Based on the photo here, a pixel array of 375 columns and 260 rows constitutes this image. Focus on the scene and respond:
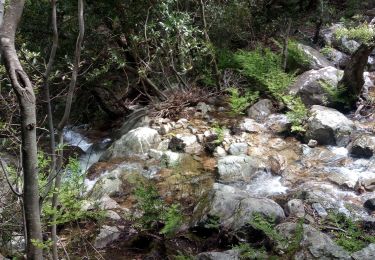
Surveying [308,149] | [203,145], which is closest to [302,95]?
[308,149]

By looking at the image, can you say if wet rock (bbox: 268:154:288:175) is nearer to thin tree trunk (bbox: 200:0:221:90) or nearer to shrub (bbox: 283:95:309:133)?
shrub (bbox: 283:95:309:133)

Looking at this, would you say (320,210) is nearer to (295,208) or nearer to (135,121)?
(295,208)

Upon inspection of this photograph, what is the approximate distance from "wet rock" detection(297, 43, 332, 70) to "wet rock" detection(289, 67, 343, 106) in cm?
71

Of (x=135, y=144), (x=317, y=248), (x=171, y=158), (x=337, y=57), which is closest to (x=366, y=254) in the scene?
(x=317, y=248)

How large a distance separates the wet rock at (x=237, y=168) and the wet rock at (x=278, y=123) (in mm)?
1320

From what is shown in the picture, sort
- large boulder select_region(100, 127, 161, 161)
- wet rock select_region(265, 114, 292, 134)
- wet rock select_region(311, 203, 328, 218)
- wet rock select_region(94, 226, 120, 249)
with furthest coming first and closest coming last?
wet rock select_region(265, 114, 292, 134)
large boulder select_region(100, 127, 161, 161)
wet rock select_region(311, 203, 328, 218)
wet rock select_region(94, 226, 120, 249)

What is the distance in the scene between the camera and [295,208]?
5.56 metres

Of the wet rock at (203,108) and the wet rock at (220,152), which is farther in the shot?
the wet rock at (203,108)

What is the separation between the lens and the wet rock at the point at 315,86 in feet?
28.8

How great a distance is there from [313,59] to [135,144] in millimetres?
4888

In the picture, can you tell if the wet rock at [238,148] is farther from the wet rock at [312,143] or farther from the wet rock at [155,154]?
the wet rock at [155,154]

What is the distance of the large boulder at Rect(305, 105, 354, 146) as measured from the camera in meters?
7.54

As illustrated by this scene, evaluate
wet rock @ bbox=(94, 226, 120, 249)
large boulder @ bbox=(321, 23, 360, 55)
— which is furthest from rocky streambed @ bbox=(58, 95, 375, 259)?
large boulder @ bbox=(321, 23, 360, 55)

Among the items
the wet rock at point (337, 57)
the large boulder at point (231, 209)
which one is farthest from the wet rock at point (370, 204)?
the wet rock at point (337, 57)
